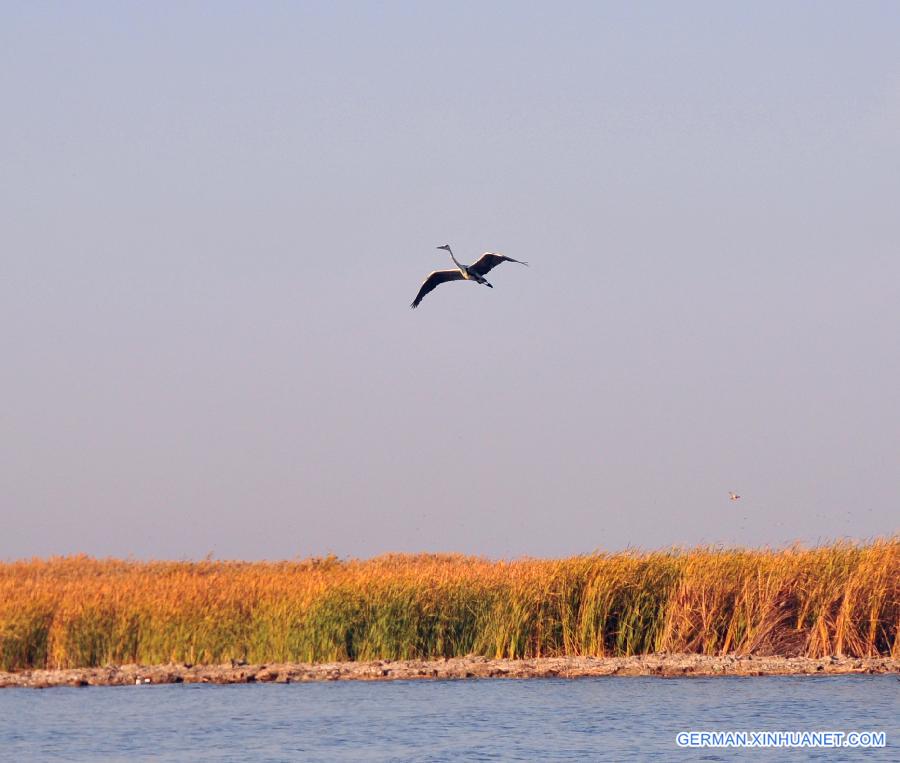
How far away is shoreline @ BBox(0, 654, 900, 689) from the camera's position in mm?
25656

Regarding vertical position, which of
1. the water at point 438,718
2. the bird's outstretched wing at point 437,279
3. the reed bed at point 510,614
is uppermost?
the bird's outstretched wing at point 437,279

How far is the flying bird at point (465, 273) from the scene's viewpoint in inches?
906

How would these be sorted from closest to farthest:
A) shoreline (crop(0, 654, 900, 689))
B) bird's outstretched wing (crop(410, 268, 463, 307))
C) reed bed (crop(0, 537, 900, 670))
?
bird's outstretched wing (crop(410, 268, 463, 307)) < shoreline (crop(0, 654, 900, 689)) < reed bed (crop(0, 537, 900, 670))

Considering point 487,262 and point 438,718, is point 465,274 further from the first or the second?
point 438,718

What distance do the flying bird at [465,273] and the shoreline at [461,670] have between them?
23.6 ft

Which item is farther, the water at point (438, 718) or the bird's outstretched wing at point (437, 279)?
the bird's outstretched wing at point (437, 279)

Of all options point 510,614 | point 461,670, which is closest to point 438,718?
point 461,670

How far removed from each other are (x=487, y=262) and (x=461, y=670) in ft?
25.5

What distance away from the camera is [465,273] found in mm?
23203

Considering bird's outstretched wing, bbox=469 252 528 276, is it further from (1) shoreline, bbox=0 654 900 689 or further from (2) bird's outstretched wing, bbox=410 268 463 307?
(1) shoreline, bbox=0 654 900 689

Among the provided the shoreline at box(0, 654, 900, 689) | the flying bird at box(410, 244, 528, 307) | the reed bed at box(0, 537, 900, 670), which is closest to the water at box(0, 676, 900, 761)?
the shoreline at box(0, 654, 900, 689)

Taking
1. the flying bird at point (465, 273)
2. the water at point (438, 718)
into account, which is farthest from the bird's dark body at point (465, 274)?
the water at point (438, 718)

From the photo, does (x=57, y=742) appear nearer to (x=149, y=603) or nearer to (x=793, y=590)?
(x=149, y=603)

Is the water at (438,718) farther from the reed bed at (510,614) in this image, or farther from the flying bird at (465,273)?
the flying bird at (465,273)
